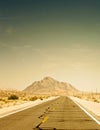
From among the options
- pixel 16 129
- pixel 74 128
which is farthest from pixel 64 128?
pixel 16 129

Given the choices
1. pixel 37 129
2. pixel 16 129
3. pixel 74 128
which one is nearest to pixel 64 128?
pixel 74 128

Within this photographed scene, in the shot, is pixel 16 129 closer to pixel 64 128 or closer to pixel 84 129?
pixel 64 128

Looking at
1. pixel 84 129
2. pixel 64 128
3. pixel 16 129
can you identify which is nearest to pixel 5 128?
pixel 16 129

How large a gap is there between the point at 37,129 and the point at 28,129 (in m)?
0.42

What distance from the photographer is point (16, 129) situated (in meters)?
12.3

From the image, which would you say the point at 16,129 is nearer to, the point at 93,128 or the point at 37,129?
the point at 37,129

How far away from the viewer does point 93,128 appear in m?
13.0

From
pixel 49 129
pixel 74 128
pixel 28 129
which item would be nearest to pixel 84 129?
pixel 74 128

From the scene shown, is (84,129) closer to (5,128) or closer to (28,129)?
(28,129)

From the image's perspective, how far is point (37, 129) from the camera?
12.5m

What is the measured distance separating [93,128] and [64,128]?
A: 131 centimetres

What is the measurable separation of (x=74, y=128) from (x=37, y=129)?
1.70 metres

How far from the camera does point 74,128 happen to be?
1295 cm

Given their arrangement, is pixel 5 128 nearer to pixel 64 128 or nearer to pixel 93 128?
pixel 64 128
